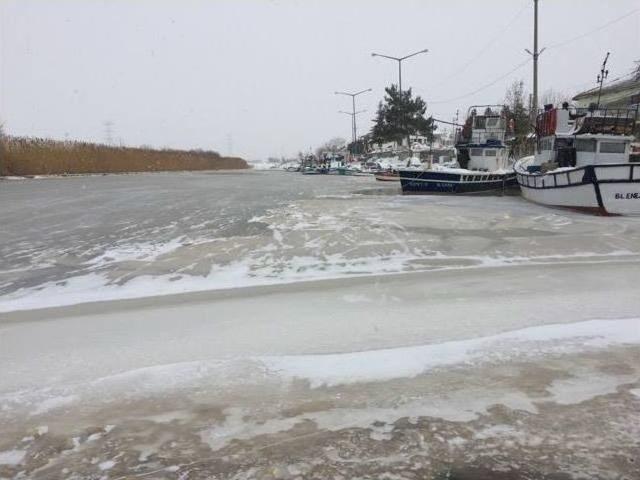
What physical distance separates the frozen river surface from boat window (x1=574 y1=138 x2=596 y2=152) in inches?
437

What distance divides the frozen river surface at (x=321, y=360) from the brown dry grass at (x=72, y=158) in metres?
49.5

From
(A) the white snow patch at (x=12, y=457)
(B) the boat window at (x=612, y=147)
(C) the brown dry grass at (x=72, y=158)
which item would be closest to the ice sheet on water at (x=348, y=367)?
(A) the white snow patch at (x=12, y=457)

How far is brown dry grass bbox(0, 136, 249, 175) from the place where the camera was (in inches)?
2112

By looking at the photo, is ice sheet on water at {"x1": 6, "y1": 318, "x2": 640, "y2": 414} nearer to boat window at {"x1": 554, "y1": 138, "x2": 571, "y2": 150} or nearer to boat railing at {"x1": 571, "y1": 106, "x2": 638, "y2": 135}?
boat railing at {"x1": 571, "y1": 106, "x2": 638, "y2": 135}

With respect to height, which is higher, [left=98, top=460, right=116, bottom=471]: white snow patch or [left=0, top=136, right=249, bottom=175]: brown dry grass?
[left=0, top=136, right=249, bottom=175]: brown dry grass

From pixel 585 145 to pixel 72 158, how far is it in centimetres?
5788

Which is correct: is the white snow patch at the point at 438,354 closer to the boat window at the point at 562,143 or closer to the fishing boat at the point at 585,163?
the fishing boat at the point at 585,163

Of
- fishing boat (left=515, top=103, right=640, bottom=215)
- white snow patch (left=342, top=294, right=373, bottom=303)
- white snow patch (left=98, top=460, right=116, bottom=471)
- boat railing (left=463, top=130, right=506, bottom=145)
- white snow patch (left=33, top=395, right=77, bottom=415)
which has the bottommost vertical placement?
white snow patch (left=342, top=294, right=373, bottom=303)

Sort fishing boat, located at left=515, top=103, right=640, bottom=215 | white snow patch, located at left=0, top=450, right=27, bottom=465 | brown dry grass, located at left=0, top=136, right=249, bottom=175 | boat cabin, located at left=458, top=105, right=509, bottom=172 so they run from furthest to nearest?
brown dry grass, located at left=0, top=136, right=249, bottom=175 < boat cabin, located at left=458, top=105, right=509, bottom=172 < fishing boat, located at left=515, top=103, right=640, bottom=215 < white snow patch, located at left=0, top=450, right=27, bottom=465

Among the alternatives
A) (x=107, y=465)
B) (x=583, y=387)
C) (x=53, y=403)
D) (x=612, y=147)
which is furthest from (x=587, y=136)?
(x=107, y=465)

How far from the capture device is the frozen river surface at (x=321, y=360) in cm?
330

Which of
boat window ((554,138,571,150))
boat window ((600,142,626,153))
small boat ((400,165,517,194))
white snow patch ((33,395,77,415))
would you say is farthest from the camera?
small boat ((400,165,517,194))

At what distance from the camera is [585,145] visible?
21109 mm

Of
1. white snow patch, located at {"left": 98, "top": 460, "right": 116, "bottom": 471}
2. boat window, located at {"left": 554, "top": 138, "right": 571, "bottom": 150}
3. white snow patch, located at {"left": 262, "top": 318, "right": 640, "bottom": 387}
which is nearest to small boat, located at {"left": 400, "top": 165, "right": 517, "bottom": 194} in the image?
boat window, located at {"left": 554, "top": 138, "right": 571, "bottom": 150}
